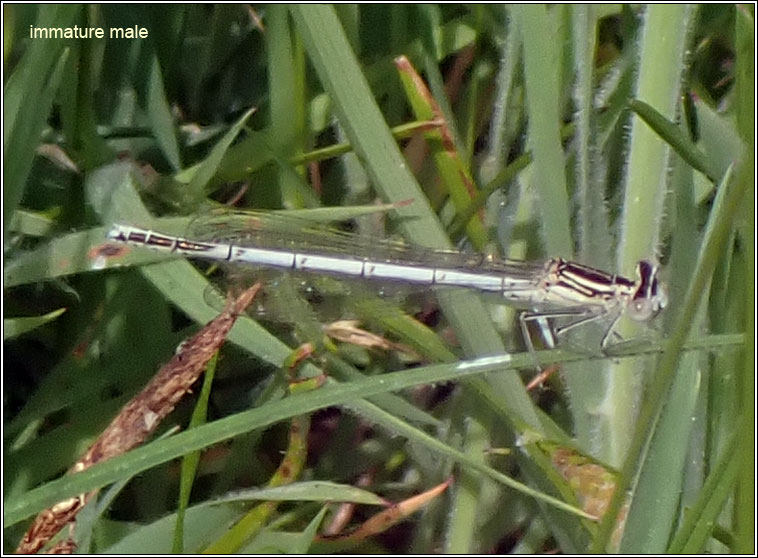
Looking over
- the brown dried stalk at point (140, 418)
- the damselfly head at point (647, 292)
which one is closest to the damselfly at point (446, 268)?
the damselfly head at point (647, 292)

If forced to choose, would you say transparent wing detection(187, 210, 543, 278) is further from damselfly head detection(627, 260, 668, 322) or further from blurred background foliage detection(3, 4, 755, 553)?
damselfly head detection(627, 260, 668, 322)

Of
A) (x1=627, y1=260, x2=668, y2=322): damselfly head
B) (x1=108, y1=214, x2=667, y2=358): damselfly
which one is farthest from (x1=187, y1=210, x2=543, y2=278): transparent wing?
(x1=627, y1=260, x2=668, y2=322): damselfly head

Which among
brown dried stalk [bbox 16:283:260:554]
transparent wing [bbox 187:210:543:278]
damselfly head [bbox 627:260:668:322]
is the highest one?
transparent wing [bbox 187:210:543:278]

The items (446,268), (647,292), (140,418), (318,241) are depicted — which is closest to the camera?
(140,418)

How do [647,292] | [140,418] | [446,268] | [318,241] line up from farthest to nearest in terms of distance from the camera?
[318,241], [446,268], [647,292], [140,418]

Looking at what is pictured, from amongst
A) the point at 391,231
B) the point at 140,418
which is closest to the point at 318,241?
the point at 391,231

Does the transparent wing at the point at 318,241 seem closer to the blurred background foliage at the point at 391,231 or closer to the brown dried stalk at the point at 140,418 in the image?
the blurred background foliage at the point at 391,231

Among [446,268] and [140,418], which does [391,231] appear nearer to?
[446,268]

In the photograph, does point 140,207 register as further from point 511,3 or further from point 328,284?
point 511,3
